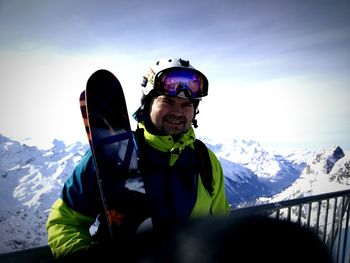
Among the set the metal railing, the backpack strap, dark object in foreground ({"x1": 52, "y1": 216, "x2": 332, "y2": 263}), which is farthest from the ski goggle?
dark object in foreground ({"x1": 52, "y1": 216, "x2": 332, "y2": 263})

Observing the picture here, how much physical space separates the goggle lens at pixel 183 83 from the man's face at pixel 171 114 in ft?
0.26

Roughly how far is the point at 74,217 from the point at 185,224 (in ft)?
4.65

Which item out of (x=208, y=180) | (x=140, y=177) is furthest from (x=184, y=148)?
(x=140, y=177)

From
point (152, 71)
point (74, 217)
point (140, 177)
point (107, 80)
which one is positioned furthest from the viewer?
point (152, 71)

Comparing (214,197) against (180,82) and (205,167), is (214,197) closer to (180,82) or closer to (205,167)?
(205,167)

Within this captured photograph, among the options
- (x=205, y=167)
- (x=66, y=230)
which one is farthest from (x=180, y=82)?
(x=66, y=230)

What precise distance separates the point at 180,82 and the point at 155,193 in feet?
3.49

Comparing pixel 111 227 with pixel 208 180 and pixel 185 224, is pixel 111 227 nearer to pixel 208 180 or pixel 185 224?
pixel 208 180

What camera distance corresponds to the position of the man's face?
235 cm

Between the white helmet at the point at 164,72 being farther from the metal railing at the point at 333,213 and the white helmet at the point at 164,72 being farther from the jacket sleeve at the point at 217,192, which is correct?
the metal railing at the point at 333,213

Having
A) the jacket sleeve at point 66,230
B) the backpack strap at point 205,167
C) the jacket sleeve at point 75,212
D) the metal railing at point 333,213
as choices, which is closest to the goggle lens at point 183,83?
the backpack strap at point 205,167

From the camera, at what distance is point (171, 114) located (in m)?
2.38

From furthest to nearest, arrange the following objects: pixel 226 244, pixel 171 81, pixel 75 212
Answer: pixel 171 81 < pixel 75 212 < pixel 226 244

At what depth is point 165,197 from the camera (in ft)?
6.93
